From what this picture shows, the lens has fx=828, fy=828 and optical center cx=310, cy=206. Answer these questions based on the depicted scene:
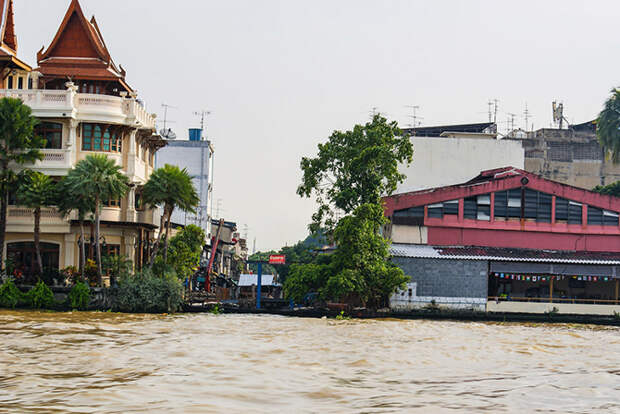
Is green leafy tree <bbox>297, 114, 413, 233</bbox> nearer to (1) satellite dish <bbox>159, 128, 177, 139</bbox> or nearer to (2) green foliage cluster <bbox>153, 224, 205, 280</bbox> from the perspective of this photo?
(2) green foliage cluster <bbox>153, 224, 205, 280</bbox>

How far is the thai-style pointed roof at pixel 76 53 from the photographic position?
154 feet

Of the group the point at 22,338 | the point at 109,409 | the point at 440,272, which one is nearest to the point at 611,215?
the point at 440,272

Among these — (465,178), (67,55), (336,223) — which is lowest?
(336,223)

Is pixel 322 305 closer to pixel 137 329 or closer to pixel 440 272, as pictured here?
pixel 440 272

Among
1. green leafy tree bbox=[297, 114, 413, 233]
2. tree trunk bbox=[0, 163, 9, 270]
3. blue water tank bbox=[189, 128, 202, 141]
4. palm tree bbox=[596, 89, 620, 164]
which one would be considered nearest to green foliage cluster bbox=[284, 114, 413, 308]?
green leafy tree bbox=[297, 114, 413, 233]

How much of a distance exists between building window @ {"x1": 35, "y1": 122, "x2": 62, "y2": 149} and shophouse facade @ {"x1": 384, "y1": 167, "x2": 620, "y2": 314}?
19.0 meters

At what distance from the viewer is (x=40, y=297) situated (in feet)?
126

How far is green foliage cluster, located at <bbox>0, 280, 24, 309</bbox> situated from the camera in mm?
37906

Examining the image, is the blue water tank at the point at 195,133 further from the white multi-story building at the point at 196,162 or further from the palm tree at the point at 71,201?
the palm tree at the point at 71,201

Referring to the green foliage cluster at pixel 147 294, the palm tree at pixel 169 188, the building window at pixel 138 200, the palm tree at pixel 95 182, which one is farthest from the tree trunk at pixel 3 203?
the building window at pixel 138 200

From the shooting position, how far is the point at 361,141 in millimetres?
46062

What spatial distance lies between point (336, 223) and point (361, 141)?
4820 mm

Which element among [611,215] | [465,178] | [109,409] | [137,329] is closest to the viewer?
[109,409]

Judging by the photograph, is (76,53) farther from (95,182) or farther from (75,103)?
(95,182)
